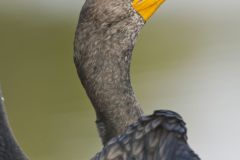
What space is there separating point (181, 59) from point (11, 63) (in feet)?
5.29

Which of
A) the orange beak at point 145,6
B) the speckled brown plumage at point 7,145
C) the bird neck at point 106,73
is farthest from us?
the orange beak at point 145,6

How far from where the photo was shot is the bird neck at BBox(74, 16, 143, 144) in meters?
4.03

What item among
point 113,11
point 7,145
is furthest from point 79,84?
point 7,145

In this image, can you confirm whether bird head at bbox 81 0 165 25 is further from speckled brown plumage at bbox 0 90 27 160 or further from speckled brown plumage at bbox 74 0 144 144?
speckled brown plumage at bbox 0 90 27 160

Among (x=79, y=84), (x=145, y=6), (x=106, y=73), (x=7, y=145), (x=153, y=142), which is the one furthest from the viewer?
(x=79, y=84)

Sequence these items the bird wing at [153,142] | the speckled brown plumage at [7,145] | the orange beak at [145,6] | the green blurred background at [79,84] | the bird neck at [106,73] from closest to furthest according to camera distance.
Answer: the bird wing at [153,142]
the speckled brown plumage at [7,145]
the bird neck at [106,73]
the orange beak at [145,6]
the green blurred background at [79,84]

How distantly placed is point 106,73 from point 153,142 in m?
0.88

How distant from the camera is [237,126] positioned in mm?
7242

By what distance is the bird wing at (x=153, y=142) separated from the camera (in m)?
3.19

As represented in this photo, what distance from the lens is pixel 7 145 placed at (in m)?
3.79

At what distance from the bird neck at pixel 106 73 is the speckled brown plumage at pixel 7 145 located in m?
0.39

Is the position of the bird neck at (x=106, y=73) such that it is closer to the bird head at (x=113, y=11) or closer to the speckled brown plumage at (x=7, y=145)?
the bird head at (x=113, y=11)

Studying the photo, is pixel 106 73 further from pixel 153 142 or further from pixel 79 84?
pixel 79 84

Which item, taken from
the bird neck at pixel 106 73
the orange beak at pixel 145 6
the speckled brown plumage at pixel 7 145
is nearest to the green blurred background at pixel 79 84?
the orange beak at pixel 145 6
